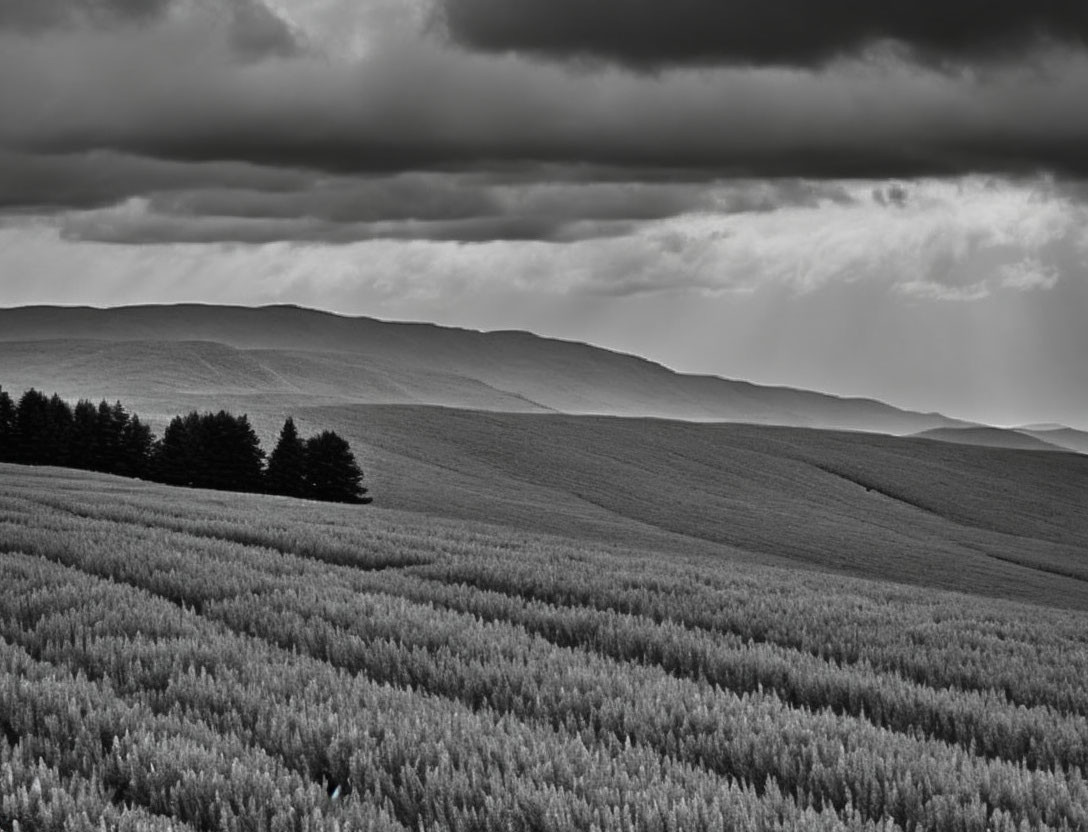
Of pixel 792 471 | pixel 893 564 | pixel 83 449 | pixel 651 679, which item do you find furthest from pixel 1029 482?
pixel 651 679

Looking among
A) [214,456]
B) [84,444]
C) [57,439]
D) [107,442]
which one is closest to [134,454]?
[107,442]

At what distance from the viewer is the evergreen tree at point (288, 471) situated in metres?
76.3

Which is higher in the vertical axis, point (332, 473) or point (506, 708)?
point (506, 708)

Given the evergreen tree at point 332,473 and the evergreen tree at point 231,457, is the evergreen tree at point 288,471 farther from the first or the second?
the evergreen tree at point 231,457

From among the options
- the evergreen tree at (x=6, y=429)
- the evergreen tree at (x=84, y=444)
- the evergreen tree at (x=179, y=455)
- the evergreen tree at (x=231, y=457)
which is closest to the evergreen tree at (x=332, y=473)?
the evergreen tree at (x=231, y=457)

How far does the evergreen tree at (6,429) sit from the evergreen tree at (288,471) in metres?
26.3

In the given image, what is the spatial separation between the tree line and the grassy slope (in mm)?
4794

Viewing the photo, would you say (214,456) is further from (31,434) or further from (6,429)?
(6,429)

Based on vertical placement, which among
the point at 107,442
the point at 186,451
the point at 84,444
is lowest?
the point at 84,444

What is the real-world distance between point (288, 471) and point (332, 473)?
5.01 meters

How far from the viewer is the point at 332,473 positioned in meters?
74.0

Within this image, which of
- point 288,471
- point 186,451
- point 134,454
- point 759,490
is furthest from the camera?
point 759,490

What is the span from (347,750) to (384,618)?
10.5ft

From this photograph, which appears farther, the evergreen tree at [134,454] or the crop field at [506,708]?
the evergreen tree at [134,454]
